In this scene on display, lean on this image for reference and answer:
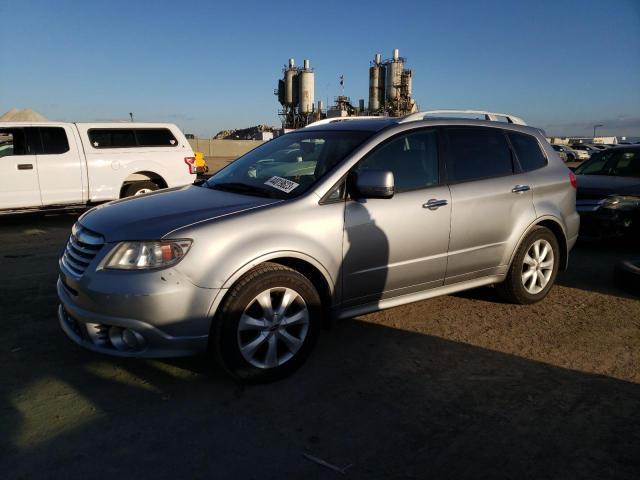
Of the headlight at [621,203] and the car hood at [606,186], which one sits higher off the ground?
the car hood at [606,186]

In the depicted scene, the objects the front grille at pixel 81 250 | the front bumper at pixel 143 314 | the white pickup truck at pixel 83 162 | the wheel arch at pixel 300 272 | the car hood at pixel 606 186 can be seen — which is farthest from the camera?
the white pickup truck at pixel 83 162

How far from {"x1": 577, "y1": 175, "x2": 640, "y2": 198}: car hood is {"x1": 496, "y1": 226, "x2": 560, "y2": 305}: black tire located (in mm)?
2974

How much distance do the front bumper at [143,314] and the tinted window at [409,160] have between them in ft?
5.15

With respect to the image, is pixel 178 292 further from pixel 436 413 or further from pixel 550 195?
pixel 550 195

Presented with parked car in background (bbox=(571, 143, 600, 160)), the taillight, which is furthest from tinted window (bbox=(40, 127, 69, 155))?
→ parked car in background (bbox=(571, 143, 600, 160))

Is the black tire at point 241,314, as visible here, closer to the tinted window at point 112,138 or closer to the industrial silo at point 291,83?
the tinted window at point 112,138

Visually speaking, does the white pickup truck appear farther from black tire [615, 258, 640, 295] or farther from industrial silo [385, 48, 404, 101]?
industrial silo [385, 48, 404, 101]

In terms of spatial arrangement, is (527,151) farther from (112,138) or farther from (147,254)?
(112,138)

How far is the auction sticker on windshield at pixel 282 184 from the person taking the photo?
370 centimetres

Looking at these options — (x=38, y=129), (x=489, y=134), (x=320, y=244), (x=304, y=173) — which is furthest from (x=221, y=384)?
(x=38, y=129)

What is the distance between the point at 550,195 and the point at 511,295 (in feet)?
3.37

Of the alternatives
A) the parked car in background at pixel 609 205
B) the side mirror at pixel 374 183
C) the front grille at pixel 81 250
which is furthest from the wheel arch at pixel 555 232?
the front grille at pixel 81 250

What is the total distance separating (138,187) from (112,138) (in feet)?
3.28

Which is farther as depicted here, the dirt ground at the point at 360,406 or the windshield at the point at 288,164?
the windshield at the point at 288,164
